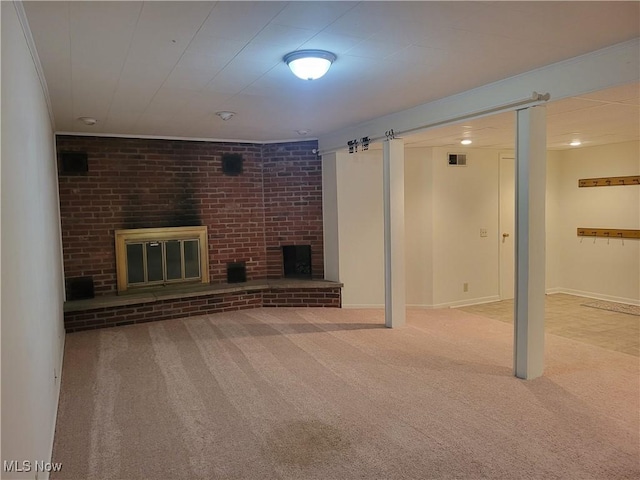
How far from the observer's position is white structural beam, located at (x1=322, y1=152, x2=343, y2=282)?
6016 millimetres

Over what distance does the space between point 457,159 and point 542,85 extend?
2.95m

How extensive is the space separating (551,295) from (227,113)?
5418 mm

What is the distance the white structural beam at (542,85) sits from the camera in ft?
9.13

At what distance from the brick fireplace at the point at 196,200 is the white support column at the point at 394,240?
58.9 inches

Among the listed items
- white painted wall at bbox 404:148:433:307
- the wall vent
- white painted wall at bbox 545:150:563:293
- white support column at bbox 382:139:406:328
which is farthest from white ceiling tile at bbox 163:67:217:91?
white painted wall at bbox 545:150:563:293

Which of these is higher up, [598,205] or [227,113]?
[227,113]

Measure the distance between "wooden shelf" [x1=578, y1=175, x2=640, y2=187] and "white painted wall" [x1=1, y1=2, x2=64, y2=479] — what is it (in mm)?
6695

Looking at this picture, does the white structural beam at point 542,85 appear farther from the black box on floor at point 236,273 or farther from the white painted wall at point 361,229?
the black box on floor at point 236,273

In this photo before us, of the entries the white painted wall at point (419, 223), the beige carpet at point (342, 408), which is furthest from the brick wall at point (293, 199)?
the beige carpet at point (342, 408)

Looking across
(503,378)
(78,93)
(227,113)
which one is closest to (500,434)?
(503,378)

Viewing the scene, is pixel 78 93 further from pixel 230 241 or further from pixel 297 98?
pixel 230 241

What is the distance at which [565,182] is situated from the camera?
6.95m

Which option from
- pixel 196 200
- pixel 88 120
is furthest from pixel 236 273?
pixel 88 120

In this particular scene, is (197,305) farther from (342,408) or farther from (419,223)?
(342,408)
